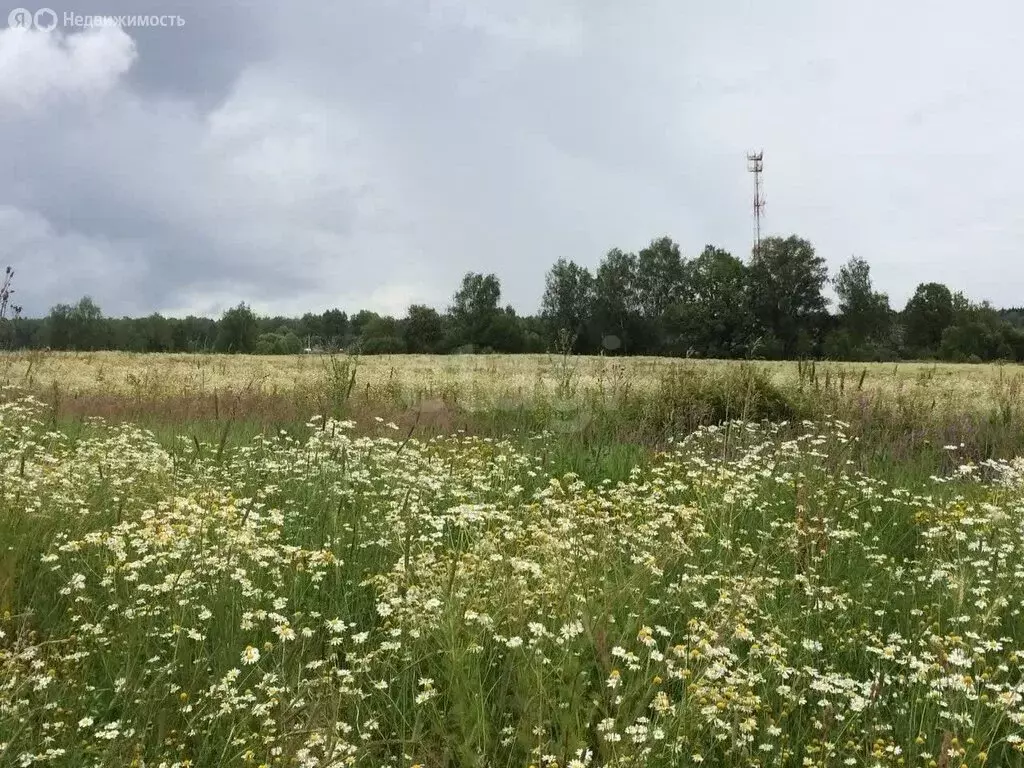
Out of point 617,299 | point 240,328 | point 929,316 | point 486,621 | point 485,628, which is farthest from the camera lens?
point 617,299

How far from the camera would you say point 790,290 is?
238 ft

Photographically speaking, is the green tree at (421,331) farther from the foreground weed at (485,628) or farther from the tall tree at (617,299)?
the foreground weed at (485,628)

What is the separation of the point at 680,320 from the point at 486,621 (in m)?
70.3

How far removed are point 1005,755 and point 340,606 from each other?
3.00 meters

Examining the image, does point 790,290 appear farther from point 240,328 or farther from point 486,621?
point 486,621

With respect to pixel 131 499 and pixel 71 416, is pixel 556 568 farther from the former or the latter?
pixel 71 416

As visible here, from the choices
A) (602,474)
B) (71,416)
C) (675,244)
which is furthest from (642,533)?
(675,244)

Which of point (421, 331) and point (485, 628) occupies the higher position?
point (421, 331)

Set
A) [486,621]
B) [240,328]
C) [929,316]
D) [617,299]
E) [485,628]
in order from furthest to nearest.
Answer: [617,299]
[929,316]
[240,328]
[485,628]
[486,621]

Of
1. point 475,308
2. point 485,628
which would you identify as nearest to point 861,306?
point 475,308

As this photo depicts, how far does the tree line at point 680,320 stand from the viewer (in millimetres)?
67375

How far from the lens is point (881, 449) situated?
27.5 ft

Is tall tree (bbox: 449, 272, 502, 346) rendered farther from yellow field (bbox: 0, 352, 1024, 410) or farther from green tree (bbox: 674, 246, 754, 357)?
yellow field (bbox: 0, 352, 1024, 410)

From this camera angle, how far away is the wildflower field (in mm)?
2752
